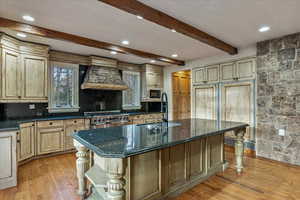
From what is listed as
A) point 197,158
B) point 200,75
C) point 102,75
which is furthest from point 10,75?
point 200,75

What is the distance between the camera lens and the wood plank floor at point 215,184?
7.00 feet

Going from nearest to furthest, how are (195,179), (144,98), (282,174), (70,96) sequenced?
(195,179)
(282,174)
(70,96)
(144,98)

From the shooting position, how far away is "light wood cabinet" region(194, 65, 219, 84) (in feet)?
15.1

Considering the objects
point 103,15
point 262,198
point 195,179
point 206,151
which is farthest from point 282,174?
point 103,15

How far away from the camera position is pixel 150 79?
5.70 metres

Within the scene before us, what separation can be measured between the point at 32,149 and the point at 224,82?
195 inches

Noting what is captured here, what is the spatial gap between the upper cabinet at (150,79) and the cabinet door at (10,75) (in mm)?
3451

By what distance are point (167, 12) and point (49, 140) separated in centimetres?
357

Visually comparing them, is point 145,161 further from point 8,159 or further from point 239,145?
point 8,159

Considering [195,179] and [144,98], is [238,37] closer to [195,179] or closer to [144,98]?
[195,179]

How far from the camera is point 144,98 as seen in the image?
5590 millimetres

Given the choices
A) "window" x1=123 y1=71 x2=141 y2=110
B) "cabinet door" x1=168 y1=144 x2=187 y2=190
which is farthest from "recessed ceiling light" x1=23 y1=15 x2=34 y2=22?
"window" x1=123 y1=71 x2=141 y2=110

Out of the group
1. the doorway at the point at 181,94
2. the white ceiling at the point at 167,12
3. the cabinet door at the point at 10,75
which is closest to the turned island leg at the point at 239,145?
the white ceiling at the point at 167,12

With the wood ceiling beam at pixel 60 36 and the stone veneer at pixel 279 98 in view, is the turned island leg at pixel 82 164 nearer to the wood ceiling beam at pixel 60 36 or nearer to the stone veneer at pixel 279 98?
the wood ceiling beam at pixel 60 36
